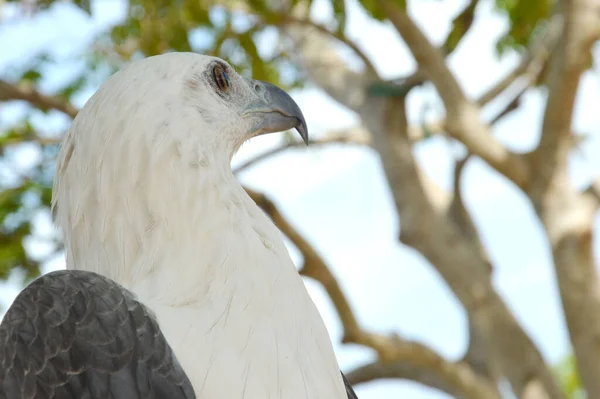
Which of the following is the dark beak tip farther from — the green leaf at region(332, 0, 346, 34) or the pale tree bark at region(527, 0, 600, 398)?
the pale tree bark at region(527, 0, 600, 398)

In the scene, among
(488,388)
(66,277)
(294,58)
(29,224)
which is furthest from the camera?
(294,58)

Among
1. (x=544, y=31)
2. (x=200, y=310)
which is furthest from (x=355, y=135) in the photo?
(x=200, y=310)

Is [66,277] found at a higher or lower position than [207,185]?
lower

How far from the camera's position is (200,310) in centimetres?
229

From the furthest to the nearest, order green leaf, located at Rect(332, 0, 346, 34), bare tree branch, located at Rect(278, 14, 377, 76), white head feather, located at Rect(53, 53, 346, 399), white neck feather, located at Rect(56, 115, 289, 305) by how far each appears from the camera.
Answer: bare tree branch, located at Rect(278, 14, 377, 76) < green leaf, located at Rect(332, 0, 346, 34) < white neck feather, located at Rect(56, 115, 289, 305) < white head feather, located at Rect(53, 53, 346, 399)

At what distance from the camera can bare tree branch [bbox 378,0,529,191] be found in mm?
5668

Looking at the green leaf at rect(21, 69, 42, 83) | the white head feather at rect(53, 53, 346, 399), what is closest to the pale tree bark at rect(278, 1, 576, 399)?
the green leaf at rect(21, 69, 42, 83)

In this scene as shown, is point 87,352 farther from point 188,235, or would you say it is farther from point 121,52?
point 121,52

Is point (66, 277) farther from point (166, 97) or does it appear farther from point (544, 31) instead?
point (544, 31)

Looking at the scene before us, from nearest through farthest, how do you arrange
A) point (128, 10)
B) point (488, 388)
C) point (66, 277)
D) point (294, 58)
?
point (66, 277), point (488, 388), point (128, 10), point (294, 58)

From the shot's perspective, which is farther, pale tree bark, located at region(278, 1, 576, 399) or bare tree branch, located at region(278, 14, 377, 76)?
bare tree branch, located at region(278, 14, 377, 76)

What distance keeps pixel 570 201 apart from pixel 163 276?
3.96 meters

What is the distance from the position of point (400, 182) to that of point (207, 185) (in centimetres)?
391

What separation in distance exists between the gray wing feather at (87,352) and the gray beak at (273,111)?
3.47 ft
